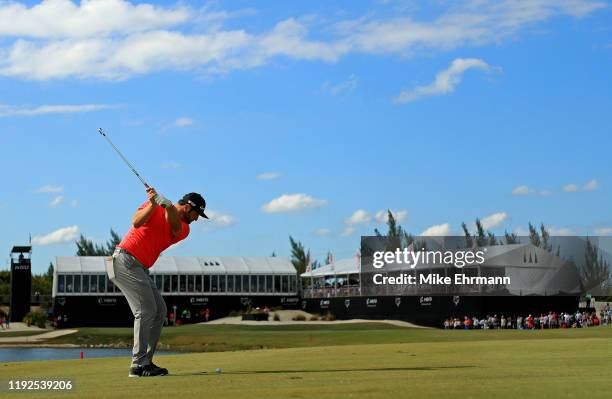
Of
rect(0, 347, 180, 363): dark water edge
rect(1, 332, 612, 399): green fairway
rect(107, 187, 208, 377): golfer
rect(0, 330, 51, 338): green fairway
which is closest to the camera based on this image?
rect(1, 332, 612, 399): green fairway

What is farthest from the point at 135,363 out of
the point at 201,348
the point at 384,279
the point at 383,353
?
the point at 384,279

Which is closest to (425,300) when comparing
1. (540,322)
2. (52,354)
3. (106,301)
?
(540,322)

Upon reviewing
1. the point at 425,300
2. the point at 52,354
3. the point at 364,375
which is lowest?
the point at 52,354

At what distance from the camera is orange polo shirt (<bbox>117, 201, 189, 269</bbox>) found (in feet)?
41.5

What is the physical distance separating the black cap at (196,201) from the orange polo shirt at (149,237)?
0.83ft

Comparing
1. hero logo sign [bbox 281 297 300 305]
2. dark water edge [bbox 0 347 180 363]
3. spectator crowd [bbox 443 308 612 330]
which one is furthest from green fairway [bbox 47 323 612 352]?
hero logo sign [bbox 281 297 300 305]

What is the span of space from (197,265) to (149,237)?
8375 centimetres

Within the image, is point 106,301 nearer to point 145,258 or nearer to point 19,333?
point 19,333

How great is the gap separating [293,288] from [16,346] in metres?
35.4

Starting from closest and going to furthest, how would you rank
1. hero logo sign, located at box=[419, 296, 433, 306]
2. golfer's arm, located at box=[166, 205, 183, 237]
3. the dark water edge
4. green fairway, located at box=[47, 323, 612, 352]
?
golfer's arm, located at box=[166, 205, 183, 237]
green fairway, located at box=[47, 323, 612, 352]
the dark water edge
hero logo sign, located at box=[419, 296, 433, 306]

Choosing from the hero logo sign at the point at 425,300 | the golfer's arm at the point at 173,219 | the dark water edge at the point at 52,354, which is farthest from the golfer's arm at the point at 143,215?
the hero logo sign at the point at 425,300

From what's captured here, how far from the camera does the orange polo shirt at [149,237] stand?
12641 millimetres

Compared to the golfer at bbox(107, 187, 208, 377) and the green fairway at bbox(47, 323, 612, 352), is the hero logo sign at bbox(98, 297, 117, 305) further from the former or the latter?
the golfer at bbox(107, 187, 208, 377)

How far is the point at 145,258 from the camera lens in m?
12.7
